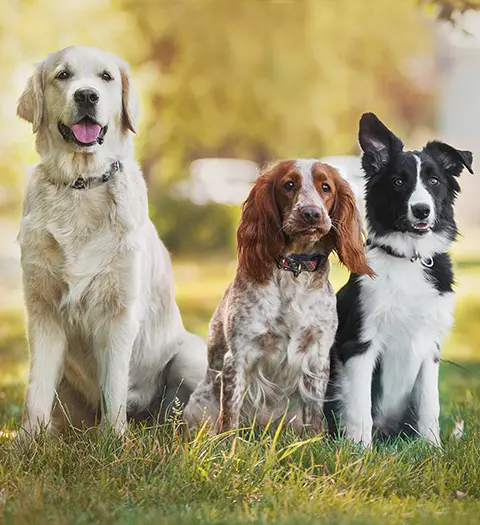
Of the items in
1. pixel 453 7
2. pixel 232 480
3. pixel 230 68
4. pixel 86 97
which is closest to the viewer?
pixel 232 480

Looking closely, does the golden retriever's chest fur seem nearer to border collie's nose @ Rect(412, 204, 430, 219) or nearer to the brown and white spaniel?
the brown and white spaniel

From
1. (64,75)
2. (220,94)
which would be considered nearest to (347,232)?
(64,75)

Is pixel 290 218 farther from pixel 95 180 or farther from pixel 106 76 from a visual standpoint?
pixel 106 76

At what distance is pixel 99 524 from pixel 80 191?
5.70ft

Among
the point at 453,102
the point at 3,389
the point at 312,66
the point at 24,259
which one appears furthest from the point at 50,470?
the point at 453,102

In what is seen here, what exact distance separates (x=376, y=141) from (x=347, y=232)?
0.54 metres

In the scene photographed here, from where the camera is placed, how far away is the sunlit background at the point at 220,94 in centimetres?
1434

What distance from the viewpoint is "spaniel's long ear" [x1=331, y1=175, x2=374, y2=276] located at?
421cm

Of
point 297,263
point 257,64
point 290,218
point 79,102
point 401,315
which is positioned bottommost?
point 401,315

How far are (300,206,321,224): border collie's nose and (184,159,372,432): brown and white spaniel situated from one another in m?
0.10

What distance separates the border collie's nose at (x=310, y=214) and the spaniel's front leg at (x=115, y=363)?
105 cm

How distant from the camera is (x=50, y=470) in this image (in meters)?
3.81

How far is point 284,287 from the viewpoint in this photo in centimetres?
423

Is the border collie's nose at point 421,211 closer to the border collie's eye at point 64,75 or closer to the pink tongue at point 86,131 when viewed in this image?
the pink tongue at point 86,131
